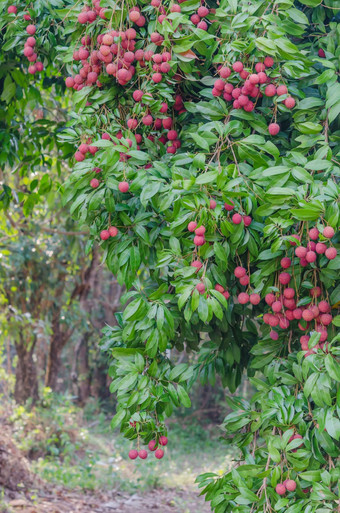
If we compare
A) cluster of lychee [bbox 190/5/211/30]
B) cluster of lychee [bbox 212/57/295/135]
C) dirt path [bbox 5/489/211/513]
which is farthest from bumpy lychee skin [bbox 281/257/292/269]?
dirt path [bbox 5/489/211/513]

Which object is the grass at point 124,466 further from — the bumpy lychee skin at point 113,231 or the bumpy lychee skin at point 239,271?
the bumpy lychee skin at point 239,271

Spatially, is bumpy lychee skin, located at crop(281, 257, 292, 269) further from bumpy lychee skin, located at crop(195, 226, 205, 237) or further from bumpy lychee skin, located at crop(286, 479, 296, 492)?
bumpy lychee skin, located at crop(286, 479, 296, 492)

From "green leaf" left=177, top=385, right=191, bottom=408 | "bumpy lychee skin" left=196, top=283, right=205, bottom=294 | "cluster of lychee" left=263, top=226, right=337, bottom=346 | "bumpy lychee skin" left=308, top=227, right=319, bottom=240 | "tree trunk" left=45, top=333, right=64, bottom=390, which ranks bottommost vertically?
"tree trunk" left=45, top=333, right=64, bottom=390

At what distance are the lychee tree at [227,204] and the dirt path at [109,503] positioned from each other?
10.3 ft

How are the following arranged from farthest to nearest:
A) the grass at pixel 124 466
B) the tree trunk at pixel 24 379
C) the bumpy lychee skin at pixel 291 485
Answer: the tree trunk at pixel 24 379 → the grass at pixel 124 466 → the bumpy lychee skin at pixel 291 485

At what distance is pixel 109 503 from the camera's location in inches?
209

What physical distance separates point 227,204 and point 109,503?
459 centimetres

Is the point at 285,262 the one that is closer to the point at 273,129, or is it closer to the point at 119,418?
the point at 273,129

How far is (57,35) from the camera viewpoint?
2326 mm

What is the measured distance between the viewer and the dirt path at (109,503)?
4492 millimetres

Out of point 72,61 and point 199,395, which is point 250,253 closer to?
point 72,61

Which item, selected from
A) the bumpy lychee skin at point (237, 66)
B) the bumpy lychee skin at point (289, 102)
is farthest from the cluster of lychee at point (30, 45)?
the bumpy lychee skin at point (289, 102)

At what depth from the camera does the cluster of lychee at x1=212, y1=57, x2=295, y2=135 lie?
1544 millimetres

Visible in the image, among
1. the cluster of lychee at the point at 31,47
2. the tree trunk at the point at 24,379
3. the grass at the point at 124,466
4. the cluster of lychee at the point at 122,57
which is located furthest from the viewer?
the tree trunk at the point at 24,379
